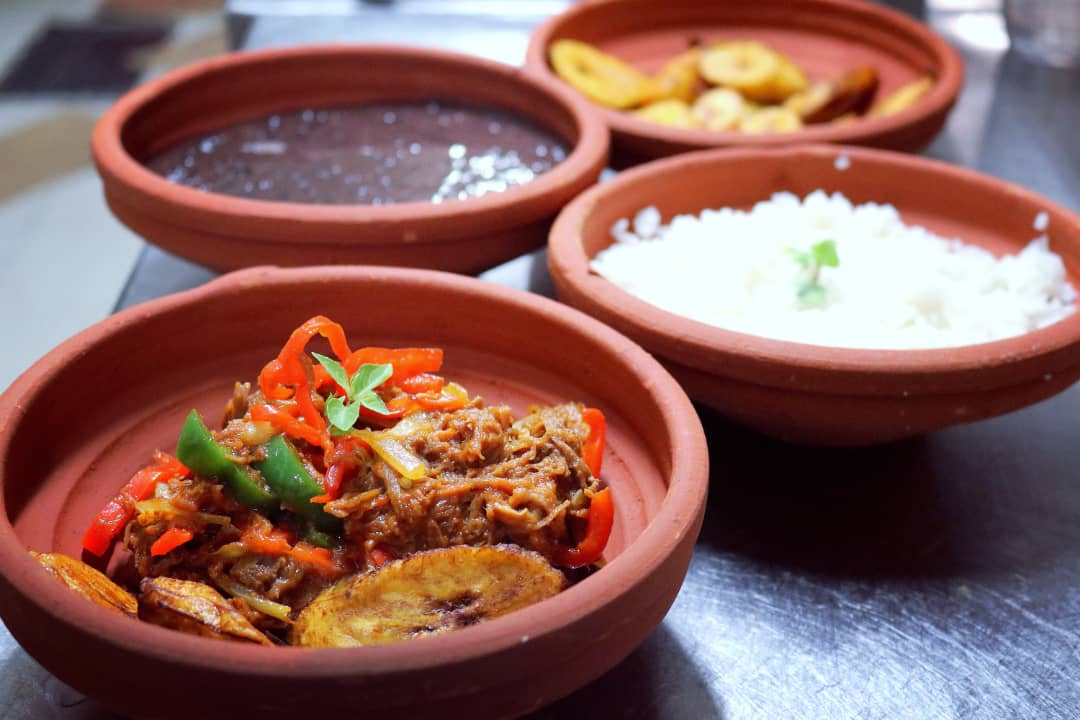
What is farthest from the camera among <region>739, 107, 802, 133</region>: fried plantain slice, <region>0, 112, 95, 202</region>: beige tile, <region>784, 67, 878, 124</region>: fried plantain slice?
<region>0, 112, 95, 202</region>: beige tile

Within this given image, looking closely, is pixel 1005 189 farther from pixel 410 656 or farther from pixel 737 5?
pixel 410 656

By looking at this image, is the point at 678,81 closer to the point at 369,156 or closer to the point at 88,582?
the point at 369,156

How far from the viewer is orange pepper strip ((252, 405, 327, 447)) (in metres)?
1.52

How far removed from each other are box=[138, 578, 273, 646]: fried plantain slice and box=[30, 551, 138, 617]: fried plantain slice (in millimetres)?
38

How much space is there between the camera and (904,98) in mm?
3035

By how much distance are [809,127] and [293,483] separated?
1938 mm

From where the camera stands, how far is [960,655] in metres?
1.62

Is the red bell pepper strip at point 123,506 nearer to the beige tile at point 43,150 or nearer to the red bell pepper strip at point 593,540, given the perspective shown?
the red bell pepper strip at point 593,540

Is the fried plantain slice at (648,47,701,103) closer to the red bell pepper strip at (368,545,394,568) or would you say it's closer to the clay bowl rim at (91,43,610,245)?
the clay bowl rim at (91,43,610,245)

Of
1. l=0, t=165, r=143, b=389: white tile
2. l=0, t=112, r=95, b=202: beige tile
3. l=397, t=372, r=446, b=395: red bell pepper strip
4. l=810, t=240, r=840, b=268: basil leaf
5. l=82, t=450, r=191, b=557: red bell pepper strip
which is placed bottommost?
l=0, t=112, r=95, b=202: beige tile

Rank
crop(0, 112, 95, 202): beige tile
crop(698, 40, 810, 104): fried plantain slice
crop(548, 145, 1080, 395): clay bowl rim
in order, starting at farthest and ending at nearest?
crop(0, 112, 95, 202): beige tile → crop(698, 40, 810, 104): fried plantain slice → crop(548, 145, 1080, 395): clay bowl rim

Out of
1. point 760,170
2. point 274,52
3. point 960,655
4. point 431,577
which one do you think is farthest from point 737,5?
point 431,577

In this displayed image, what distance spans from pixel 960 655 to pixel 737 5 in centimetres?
267

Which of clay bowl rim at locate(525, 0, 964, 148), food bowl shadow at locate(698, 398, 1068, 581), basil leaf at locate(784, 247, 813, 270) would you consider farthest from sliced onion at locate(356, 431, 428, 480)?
clay bowl rim at locate(525, 0, 964, 148)
